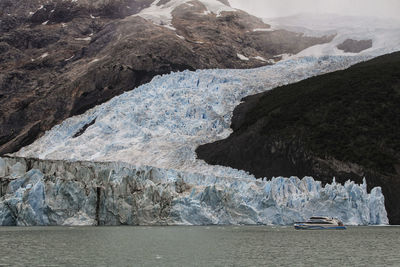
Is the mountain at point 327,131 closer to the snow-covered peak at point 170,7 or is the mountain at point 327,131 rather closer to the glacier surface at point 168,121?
the glacier surface at point 168,121

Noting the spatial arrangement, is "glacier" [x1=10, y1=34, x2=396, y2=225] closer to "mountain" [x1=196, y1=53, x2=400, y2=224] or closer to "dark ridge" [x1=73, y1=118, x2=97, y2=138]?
"mountain" [x1=196, y1=53, x2=400, y2=224]

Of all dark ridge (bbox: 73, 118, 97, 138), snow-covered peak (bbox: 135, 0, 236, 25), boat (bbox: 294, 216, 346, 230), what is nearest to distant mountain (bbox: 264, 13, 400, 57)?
snow-covered peak (bbox: 135, 0, 236, 25)

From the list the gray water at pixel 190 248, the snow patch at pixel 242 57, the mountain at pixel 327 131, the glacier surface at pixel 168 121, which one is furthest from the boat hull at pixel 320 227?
the snow patch at pixel 242 57

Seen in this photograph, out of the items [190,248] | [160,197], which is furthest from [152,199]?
[190,248]

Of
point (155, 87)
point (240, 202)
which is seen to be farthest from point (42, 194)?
point (155, 87)

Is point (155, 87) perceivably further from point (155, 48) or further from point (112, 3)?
point (112, 3)
